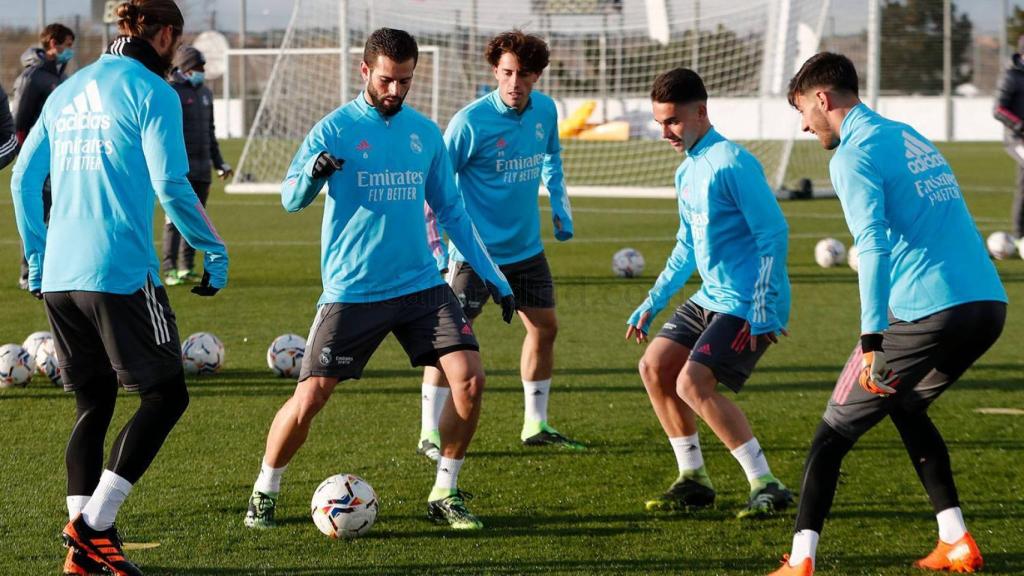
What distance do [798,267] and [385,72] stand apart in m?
10.6

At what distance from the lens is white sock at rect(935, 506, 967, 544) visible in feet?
17.1

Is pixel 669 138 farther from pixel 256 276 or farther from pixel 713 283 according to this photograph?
pixel 256 276

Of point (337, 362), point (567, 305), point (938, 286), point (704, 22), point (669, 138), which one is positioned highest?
point (704, 22)

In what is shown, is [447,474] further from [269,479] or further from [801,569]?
[801,569]

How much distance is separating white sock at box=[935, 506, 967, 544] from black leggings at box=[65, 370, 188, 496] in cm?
297

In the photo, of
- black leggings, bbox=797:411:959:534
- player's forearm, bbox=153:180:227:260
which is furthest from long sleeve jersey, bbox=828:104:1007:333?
player's forearm, bbox=153:180:227:260

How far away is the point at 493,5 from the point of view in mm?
26734

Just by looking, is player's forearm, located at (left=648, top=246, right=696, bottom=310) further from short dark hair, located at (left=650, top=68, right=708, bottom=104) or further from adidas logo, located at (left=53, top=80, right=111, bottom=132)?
adidas logo, located at (left=53, top=80, right=111, bottom=132)

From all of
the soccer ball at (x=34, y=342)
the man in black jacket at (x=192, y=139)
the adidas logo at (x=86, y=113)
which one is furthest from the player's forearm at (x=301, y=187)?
the man in black jacket at (x=192, y=139)

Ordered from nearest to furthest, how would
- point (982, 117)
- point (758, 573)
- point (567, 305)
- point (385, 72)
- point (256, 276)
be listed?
point (758, 573)
point (385, 72)
point (567, 305)
point (256, 276)
point (982, 117)

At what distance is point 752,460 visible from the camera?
6.15m

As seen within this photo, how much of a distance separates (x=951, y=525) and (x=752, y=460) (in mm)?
1111

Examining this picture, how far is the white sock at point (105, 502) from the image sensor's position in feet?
16.6

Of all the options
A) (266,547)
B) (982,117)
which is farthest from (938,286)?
(982,117)
